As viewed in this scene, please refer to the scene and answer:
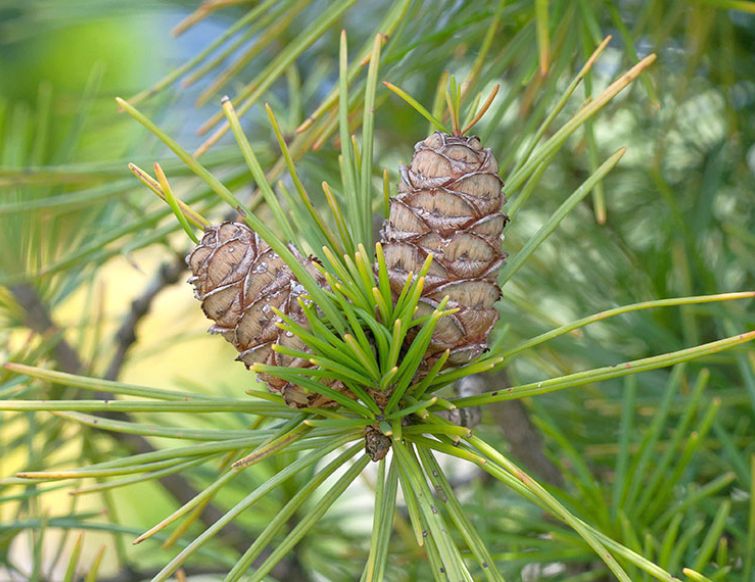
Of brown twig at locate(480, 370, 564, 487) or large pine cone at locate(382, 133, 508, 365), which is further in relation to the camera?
brown twig at locate(480, 370, 564, 487)

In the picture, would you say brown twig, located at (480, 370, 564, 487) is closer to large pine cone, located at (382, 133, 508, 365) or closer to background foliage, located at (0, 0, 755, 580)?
background foliage, located at (0, 0, 755, 580)

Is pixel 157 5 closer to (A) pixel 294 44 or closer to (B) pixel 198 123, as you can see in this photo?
(B) pixel 198 123

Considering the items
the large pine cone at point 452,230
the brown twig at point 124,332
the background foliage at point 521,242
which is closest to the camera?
the large pine cone at point 452,230

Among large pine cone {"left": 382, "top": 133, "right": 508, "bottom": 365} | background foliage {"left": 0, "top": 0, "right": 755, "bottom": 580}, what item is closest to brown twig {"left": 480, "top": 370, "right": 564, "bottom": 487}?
background foliage {"left": 0, "top": 0, "right": 755, "bottom": 580}

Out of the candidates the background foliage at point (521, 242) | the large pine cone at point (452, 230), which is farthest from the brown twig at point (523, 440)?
the large pine cone at point (452, 230)

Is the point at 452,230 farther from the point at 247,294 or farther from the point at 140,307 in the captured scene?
the point at 140,307

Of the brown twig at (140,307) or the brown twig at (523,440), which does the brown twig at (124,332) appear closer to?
the brown twig at (140,307)
